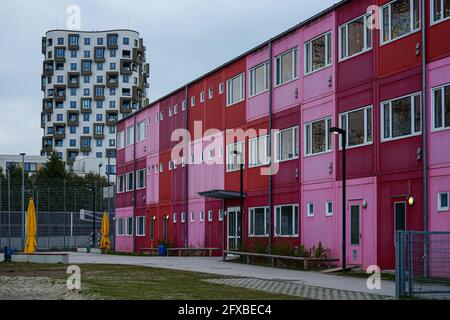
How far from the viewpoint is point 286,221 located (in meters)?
36.7

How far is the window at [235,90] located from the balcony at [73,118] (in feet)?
372

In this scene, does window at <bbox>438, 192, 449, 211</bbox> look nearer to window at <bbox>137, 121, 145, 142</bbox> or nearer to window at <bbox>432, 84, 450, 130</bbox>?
window at <bbox>432, 84, 450, 130</bbox>

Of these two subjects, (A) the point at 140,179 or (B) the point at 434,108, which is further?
(A) the point at 140,179

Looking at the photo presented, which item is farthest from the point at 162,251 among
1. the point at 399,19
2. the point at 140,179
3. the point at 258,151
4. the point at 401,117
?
the point at 399,19

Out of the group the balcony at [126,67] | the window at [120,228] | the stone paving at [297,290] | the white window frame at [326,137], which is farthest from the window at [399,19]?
the balcony at [126,67]

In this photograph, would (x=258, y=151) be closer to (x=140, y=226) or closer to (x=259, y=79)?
(x=259, y=79)

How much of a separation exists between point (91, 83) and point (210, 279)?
132350 millimetres

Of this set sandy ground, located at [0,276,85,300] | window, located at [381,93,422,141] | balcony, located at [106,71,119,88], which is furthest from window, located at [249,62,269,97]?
balcony, located at [106,71,119,88]

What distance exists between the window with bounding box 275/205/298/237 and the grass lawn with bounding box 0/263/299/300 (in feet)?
30.4

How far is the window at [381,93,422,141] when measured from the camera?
27.4 m

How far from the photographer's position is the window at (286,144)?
3597 centimetres

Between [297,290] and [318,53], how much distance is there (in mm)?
15893

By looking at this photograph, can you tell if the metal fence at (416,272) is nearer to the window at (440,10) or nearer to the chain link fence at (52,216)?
the window at (440,10)
